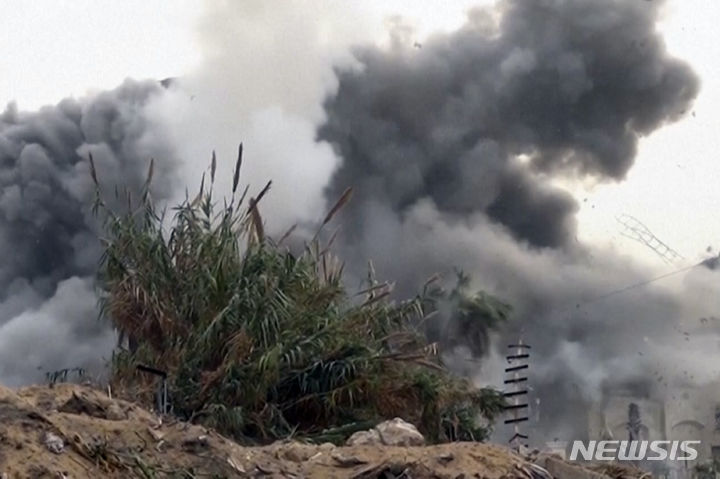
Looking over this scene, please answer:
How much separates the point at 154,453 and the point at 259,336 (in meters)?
5.44

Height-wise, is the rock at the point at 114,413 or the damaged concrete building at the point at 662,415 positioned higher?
the damaged concrete building at the point at 662,415

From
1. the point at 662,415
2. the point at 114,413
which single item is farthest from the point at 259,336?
the point at 662,415

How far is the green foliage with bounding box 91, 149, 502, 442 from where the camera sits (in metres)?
11.9

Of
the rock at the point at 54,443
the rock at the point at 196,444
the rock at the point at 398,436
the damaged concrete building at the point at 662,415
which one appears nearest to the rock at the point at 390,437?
the rock at the point at 398,436

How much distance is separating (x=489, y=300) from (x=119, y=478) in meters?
19.5

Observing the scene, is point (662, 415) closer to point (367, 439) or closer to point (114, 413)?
point (367, 439)

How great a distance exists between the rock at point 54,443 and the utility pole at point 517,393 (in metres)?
6.67

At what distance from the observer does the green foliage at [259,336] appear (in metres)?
11.9

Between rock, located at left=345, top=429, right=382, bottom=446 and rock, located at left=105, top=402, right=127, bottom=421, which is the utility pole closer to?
rock, located at left=345, top=429, right=382, bottom=446

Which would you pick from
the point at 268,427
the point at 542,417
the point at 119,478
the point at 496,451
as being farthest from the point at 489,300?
the point at 119,478

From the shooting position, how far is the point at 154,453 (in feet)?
22.2

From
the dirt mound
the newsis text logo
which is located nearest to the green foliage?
the newsis text logo

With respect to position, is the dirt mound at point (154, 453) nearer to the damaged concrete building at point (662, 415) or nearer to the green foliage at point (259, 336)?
the green foliage at point (259, 336)

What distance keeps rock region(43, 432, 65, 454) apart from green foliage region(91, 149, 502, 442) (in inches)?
186
